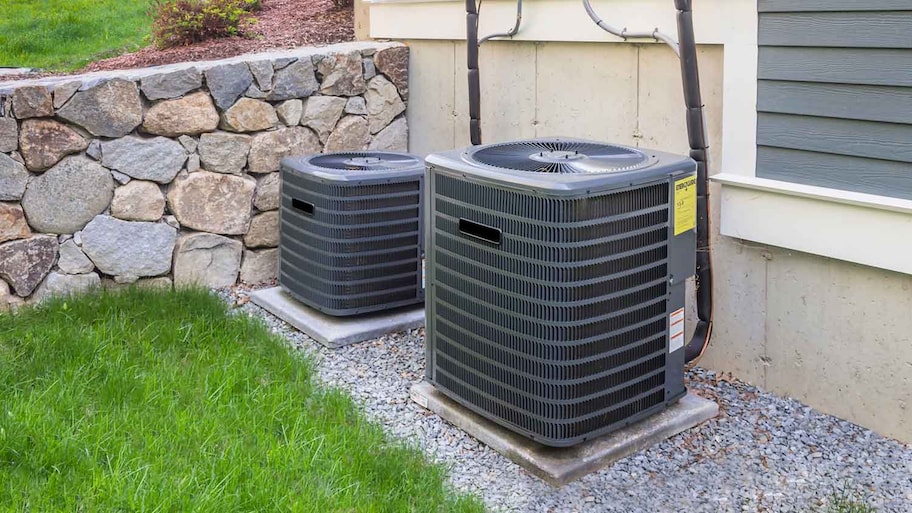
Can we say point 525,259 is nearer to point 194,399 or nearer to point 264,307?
point 194,399

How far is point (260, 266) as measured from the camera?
5105 millimetres

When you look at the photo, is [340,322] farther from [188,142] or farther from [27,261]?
[27,261]

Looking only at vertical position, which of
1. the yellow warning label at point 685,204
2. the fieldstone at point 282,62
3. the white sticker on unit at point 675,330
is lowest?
the white sticker on unit at point 675,330

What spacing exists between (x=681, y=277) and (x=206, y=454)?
5.49 ft

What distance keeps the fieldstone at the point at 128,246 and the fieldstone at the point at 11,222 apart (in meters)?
0.28

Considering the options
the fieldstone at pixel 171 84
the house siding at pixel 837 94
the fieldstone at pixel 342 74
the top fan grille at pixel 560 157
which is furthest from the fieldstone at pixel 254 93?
the house siding at pixel 837 94

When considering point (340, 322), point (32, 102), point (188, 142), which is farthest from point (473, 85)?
point (32, 102)

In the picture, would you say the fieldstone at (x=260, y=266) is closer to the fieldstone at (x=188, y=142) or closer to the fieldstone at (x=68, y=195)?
the fieldstone at (x=188, y=142)

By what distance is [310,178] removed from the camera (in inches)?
171

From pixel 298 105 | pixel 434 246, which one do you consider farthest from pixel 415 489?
pixel 298 105

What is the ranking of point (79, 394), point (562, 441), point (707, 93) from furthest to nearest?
Answer: point (707, 93) < point (79, 394) < point (562, 441)

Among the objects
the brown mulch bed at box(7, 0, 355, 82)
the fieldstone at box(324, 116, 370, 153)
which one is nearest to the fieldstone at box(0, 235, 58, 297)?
the brown mulch bed at box(7, 0, 355, 82)

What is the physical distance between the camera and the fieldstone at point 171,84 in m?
4.56

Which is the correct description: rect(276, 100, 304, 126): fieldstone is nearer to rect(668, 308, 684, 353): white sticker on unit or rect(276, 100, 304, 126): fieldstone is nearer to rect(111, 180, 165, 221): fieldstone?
rect(111, 180, 165, 221): fieldstone
